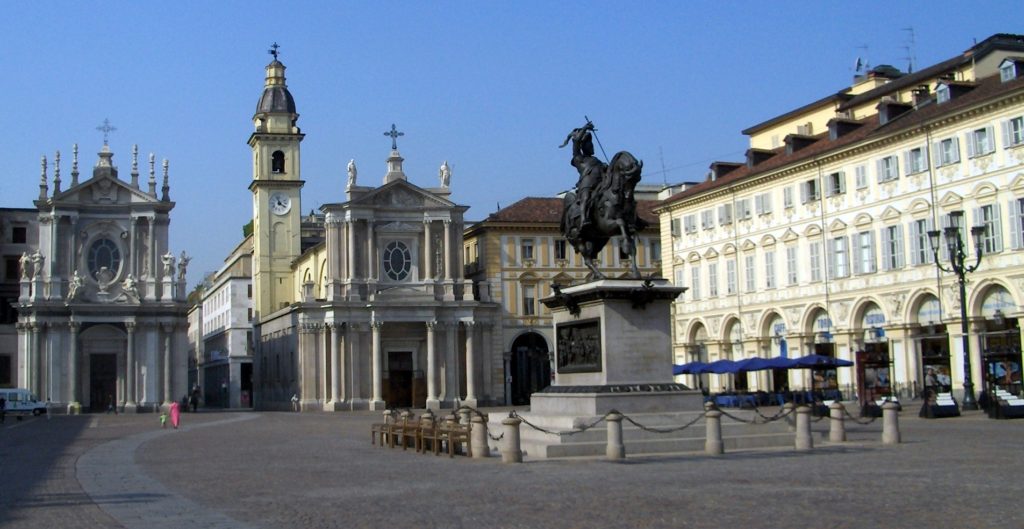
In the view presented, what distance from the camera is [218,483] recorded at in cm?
2211

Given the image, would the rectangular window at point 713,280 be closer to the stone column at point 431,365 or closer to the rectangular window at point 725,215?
the rectangular window at point 725,215

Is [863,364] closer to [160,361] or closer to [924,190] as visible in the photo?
[924,190]

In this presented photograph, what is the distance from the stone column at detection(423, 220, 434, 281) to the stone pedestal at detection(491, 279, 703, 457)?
54864mm

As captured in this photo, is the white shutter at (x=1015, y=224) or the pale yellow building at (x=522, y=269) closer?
the white shutter at (x=1015, y=224)

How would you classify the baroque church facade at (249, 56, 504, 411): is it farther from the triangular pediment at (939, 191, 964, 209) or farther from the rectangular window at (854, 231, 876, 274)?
the triangular pediment at (939, 191, 964, 209)

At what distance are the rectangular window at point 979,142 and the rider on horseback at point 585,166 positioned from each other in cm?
2471

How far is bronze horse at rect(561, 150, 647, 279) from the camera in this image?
2794cm

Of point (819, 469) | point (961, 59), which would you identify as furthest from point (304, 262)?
point (819, 469)

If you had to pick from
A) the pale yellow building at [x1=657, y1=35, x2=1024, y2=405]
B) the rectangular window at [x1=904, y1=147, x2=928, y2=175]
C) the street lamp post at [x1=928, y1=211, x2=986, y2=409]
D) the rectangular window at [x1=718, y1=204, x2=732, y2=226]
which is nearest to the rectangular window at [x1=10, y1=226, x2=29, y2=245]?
the pale yellow building at [x1=657, y1=35, x2=1024, y2=405]

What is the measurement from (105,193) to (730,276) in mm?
40580

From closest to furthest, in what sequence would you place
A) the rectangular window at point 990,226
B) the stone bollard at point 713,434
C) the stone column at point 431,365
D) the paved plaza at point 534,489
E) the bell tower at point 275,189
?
the paved plaza at point 534,489
the stone bollard at point 713,434
the rectangular window at point 990,226
the stone column at point 431,365
the bell tower at point 275,189

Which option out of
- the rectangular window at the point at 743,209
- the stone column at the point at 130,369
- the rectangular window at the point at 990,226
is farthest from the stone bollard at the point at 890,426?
the stone column at the point at 130,369

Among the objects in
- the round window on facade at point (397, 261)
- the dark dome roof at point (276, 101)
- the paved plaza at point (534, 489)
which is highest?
the dark dome roof at point (276, 101)

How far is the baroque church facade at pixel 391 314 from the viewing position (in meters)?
79.3
